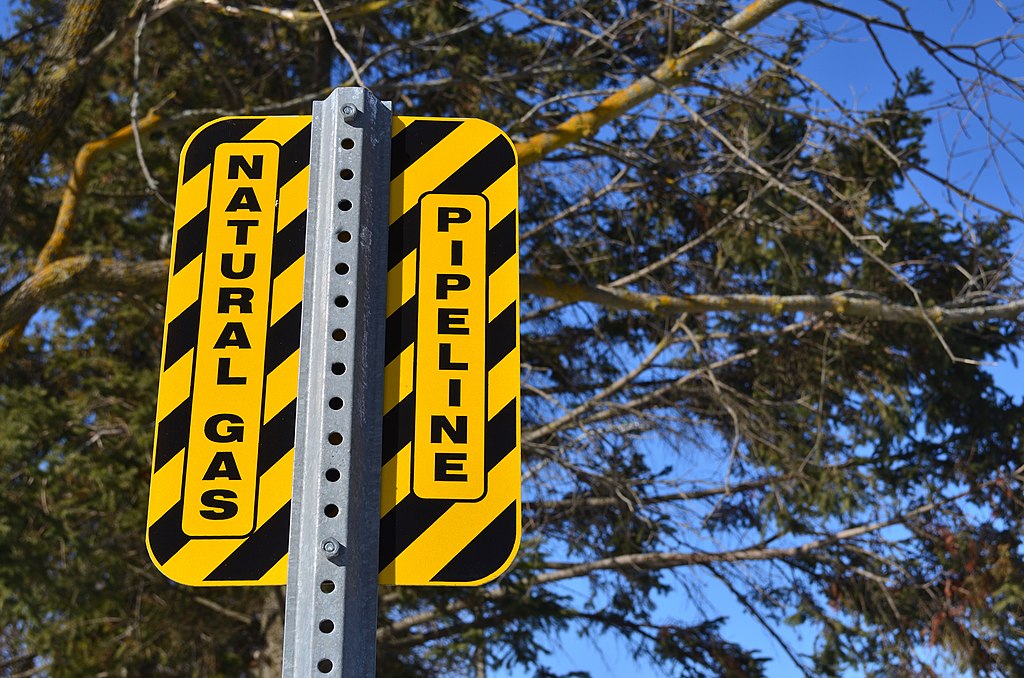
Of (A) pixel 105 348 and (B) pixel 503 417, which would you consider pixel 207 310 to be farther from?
(A) pixel 105 348

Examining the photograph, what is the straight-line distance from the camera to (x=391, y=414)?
158 centimetres

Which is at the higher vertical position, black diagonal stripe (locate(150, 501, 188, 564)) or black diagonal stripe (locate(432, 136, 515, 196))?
black diagonal stripe (locate(432, 136, 515, 196))

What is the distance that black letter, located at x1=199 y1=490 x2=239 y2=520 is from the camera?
1580mm

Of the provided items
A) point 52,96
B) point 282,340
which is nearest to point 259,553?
point 282,340

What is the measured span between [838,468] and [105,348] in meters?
7.09

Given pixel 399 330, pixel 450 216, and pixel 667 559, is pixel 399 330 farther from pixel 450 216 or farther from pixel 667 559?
pixel 667 559

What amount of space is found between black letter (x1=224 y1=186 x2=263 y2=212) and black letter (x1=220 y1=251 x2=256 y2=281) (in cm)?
9

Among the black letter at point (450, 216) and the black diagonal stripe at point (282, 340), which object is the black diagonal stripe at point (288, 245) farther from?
the black letter at point (450, 216)

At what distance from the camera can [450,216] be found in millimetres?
1722

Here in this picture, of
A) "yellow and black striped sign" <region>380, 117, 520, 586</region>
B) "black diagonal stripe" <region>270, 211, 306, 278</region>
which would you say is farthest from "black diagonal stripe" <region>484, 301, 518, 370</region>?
"black diagonal stripe" <region>270, 211, 306, 278</region>

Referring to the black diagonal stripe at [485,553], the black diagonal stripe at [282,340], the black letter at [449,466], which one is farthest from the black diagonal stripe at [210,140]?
the black diagonal stripe at [485,553]

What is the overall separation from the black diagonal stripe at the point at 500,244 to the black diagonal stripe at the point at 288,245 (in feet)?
0.96

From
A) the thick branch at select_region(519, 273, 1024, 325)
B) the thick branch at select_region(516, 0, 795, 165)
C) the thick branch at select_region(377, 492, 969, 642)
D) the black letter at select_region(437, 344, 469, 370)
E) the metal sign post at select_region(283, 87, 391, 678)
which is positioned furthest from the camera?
the thick branch at select_region(377, 492, 969, 642)

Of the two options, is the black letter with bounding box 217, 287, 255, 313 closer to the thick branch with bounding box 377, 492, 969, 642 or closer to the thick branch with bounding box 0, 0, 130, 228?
the thick branch with bounding box 0, 0, 130, 228
